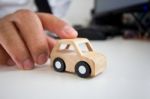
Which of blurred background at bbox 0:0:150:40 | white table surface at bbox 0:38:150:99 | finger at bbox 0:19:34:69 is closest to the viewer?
white table surface at bbox 0:38:150:99

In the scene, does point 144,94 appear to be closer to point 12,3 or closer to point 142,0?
point 142,0

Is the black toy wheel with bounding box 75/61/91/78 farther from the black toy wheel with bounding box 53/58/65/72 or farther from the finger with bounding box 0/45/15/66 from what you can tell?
the finger with bounding box 0/45/15/66

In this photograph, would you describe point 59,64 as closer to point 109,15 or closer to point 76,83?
point 76,83

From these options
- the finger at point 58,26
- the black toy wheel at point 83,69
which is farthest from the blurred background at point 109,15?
the black toy wheel at point 83,69

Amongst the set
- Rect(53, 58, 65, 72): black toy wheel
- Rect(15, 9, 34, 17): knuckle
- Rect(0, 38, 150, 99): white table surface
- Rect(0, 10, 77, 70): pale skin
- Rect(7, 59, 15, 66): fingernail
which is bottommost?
Rect(0, 38, 150, 99): white table surface

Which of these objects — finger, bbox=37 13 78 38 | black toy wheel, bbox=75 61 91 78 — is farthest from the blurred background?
black toy wheel, bbox=75 61 91 78

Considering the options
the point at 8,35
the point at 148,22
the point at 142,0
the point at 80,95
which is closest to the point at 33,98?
the point at 80,95
